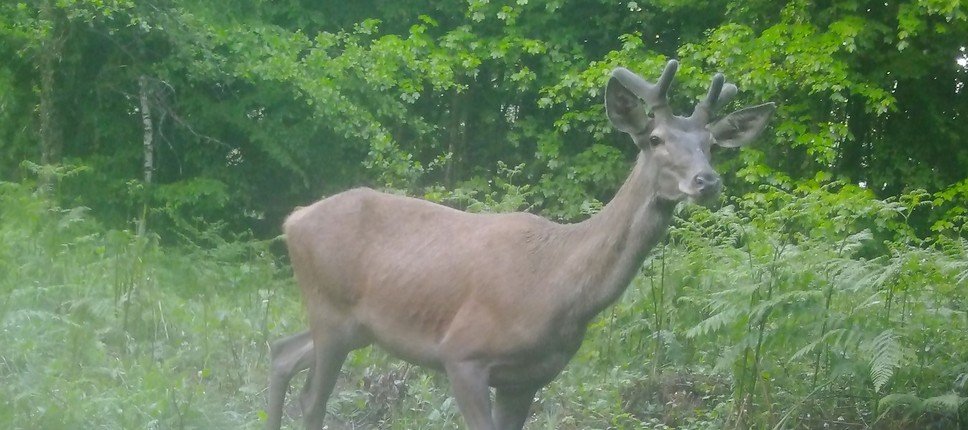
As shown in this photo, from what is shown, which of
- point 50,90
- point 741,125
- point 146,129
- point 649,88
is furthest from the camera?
point 146,129

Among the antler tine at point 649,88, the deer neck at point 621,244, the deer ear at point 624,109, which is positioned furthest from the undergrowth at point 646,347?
the antler tine at point 649,88

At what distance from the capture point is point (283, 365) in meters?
8.16

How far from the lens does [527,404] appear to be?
724 centimetres

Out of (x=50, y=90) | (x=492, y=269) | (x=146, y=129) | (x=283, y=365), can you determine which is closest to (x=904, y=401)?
(x=492, y=269)

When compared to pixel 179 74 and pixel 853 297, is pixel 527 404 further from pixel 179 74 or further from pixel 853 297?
pixel 179 74

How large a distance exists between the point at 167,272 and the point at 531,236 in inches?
186

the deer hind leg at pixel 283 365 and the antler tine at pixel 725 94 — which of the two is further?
the deer hind leg at pixel 283 365

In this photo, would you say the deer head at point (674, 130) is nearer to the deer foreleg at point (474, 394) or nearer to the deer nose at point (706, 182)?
the deer nose at point (706, 182)

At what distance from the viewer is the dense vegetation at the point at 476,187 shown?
8.02 metres

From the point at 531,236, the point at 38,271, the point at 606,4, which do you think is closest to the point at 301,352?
the point at 531,236

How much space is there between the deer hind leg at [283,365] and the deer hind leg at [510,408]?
1.45m

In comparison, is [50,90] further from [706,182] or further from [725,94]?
[706,182]

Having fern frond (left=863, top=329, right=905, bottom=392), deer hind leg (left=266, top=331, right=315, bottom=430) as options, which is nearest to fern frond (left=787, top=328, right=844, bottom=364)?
fern frond (left=863, top=329, right=905, bottom=392)

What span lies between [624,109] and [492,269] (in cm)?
112
